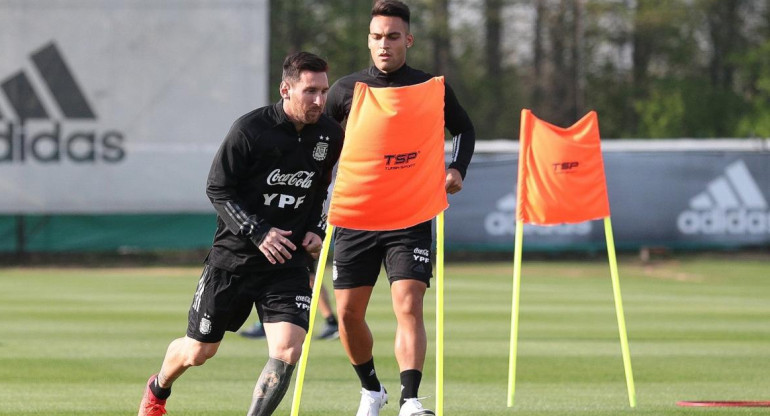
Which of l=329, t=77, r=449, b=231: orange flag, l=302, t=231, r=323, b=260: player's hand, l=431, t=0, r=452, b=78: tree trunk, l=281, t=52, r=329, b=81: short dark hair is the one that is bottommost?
l=431, t=0, r=452, b=78: tree trunk

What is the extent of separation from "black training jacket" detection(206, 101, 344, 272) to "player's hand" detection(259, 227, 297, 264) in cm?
9

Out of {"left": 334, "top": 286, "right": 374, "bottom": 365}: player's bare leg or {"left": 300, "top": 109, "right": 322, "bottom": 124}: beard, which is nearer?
{"left": 300, "top": 109, "right": 322, "bottom": 124}: beard

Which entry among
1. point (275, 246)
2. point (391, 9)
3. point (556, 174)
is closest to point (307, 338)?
point (275, 246)

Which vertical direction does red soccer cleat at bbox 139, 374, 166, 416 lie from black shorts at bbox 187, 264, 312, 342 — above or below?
below

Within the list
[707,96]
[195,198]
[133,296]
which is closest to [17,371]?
[133,296]

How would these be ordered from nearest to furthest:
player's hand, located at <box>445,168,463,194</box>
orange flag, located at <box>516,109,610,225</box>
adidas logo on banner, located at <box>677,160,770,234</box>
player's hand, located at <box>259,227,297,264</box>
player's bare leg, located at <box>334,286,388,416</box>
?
1. player's hand, located at <box>259,227,297,264</box>
2. player's hand, located at <box>445,168,463,194</box>
3. player's bare leg, located at <box>334,286,388,416</box>
4. orange flag, located at <box>516,109,610,225</box>
5. adidas logo on banner, located at <box>677,160,770,234</box>

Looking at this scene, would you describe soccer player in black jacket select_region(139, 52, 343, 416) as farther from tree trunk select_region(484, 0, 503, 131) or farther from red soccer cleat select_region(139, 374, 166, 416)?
tree trunk select_region(484, 0, 503, 131)

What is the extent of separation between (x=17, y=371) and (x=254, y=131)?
17.1 ft

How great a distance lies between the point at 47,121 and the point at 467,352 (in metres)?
Result: 19.8

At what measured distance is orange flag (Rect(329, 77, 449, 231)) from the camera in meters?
7.71

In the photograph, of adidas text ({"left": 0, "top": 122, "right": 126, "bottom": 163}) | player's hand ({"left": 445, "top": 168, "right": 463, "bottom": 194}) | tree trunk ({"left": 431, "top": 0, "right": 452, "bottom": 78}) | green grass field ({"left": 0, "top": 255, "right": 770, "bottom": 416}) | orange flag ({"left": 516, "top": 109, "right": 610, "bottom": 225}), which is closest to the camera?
player's hand ({"left": 445, "top": 168, "right": 463, "bottom": 194})

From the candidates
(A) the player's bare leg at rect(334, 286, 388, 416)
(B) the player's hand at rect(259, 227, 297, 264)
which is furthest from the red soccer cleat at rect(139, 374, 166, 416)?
(B) the player's hand at rect(259, 227, 297, 264)

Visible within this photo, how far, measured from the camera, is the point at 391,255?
8711 mm

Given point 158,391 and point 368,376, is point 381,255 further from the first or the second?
point 158,391
